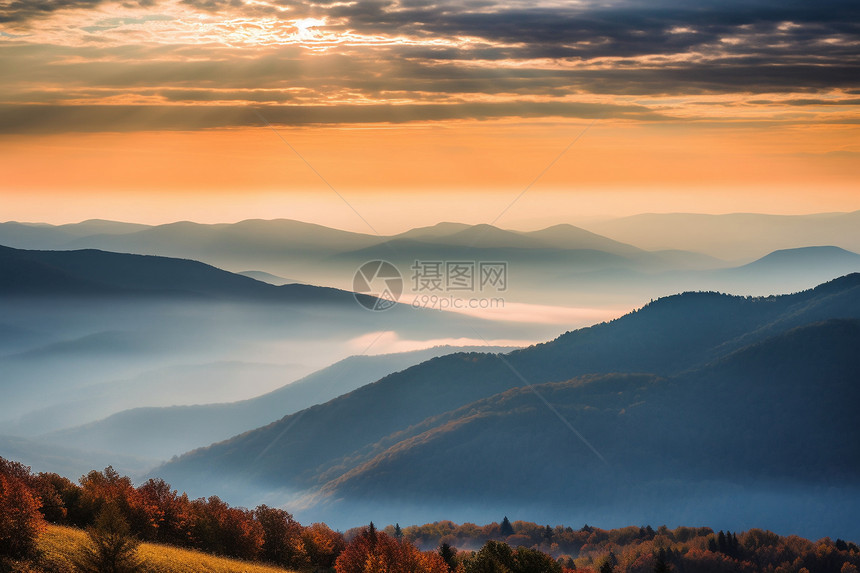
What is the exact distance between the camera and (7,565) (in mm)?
42938

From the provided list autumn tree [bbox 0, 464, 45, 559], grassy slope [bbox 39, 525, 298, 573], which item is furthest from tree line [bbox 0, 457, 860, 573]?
grassy slope [bbox 39, 525, 298, 573]

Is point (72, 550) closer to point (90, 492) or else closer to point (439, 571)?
point (90, 492)

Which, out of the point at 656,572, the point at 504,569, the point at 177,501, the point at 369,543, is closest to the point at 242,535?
the point at 177,501

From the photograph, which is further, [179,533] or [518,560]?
[179,533]

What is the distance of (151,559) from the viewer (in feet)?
164

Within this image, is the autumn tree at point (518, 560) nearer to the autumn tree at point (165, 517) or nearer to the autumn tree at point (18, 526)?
the autumn tree at point (165, 517)

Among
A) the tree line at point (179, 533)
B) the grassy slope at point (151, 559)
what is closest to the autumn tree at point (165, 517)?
the tree line at point (179, 533)

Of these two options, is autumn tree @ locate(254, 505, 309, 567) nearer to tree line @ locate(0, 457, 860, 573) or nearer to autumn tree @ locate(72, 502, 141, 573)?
tree line @ locate(0, 457, 860, 573)

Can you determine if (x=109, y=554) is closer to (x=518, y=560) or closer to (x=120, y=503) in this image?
(x=120, y=503)

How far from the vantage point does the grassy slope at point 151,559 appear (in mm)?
45188

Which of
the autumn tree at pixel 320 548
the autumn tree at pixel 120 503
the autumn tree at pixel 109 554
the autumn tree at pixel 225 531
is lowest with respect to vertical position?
the autumn tree at pixel 320 548

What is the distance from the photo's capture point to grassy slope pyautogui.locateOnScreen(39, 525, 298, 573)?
148ft

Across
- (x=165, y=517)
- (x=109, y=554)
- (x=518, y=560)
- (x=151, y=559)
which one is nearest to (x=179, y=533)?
(x=165, y=517)

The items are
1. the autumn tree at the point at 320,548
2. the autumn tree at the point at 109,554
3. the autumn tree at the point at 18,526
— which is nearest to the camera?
the autumn tree at the point at 18,526
